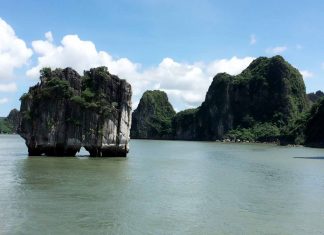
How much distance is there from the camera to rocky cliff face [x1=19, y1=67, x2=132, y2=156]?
42.2 meters

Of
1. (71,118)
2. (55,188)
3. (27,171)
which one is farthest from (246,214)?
(71,118)

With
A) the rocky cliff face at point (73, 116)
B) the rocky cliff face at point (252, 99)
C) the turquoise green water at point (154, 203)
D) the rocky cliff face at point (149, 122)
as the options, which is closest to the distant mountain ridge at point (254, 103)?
the rocky cliff face at point (252, 99)

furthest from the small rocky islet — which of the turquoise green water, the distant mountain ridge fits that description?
the turquoise green water

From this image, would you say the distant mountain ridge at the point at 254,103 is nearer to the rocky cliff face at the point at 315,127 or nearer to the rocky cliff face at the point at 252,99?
the rocky cliff face at the point at 252,99

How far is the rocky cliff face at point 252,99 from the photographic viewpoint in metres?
137

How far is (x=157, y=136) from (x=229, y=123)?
3926 cm

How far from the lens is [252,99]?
148 m

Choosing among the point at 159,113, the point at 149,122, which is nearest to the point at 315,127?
the point at 149,122

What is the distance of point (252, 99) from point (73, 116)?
112 m

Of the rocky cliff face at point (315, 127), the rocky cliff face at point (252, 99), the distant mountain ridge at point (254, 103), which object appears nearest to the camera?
the rocky cliff face at point (315, 127)

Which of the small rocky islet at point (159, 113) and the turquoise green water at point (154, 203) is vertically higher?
the small rocky islet at point (159, 113)

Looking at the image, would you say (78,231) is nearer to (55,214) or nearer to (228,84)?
(55,214)

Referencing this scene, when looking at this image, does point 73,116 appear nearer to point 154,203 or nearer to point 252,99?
point 154,203

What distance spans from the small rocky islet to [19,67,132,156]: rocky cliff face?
0.09 metres
